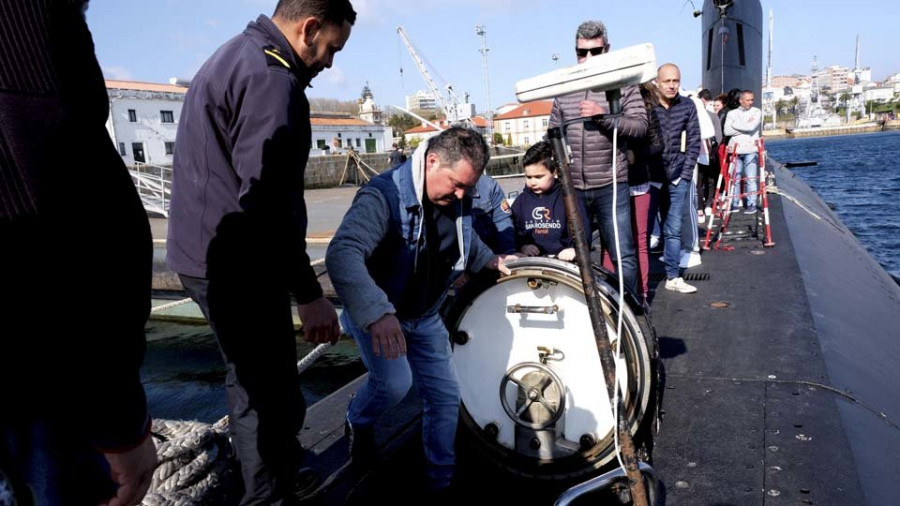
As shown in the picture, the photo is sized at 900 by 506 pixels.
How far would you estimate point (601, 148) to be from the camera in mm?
4477

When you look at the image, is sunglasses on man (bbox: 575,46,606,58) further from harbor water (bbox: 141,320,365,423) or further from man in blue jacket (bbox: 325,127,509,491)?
harbor water (bbox: 141,320,365,423)

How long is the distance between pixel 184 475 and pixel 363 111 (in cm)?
8238

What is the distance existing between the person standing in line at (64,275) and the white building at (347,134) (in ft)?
177

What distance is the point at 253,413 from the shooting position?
96.0 inches

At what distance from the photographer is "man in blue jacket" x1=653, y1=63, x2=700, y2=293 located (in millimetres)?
5688

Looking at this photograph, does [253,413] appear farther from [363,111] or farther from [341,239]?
[363,111]

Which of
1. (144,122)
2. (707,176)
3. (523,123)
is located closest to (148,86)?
(144,122)

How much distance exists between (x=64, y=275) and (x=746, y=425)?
3.20 metres

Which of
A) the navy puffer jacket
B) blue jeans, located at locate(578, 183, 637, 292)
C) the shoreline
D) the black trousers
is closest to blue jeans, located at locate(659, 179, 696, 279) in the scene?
blue jeans, located at locate(578, 183, 637, 292)

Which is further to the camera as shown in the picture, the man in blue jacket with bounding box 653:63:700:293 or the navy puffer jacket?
the man in blue jacket with bounding box 653:63:700:293

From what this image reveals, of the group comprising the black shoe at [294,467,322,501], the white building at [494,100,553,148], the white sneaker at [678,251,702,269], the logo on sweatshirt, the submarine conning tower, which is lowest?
the black shoe at [294,467,322,501]

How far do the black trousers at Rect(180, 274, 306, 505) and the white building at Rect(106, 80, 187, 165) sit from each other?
42288mm

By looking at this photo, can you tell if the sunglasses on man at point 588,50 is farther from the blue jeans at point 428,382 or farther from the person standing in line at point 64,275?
the person standing in line at point 64,275

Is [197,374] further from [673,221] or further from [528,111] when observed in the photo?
[528,111]
